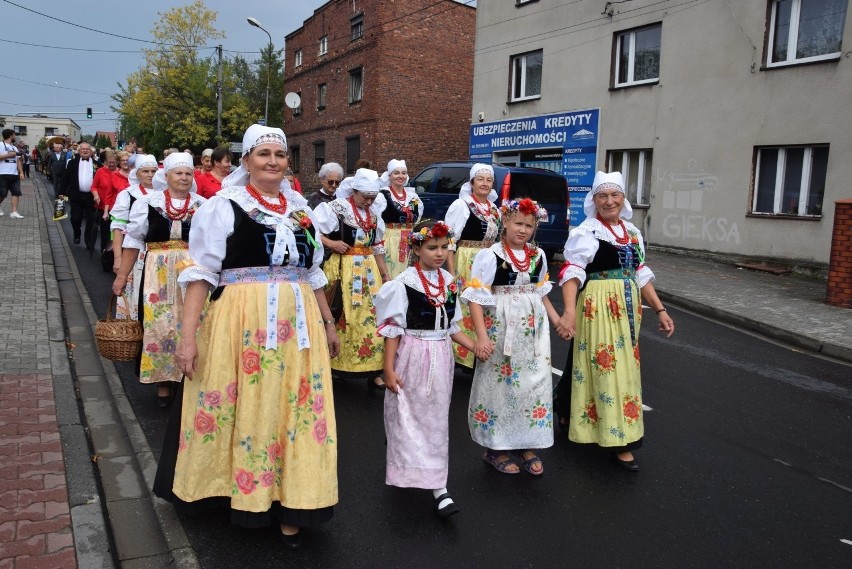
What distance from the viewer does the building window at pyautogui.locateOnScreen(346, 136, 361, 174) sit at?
30.9m

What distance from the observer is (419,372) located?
13.1 ft

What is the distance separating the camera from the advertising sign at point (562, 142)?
62.8 feet

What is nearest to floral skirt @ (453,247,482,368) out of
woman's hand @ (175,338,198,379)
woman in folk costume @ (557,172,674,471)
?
woman in folk costume @ (557,172,674,471)

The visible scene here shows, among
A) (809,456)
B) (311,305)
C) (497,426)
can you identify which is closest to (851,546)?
(809,456)

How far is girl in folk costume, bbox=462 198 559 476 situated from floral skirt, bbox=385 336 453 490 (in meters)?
0.59

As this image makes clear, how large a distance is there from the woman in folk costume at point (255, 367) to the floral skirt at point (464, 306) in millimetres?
3162

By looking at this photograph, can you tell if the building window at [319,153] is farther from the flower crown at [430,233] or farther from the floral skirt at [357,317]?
the flower crown at [430,233]

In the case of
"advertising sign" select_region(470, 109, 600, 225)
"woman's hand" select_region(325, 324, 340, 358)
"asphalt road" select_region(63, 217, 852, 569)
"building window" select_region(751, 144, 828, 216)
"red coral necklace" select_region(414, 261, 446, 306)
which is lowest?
"asphalt road" select_region(63, 217, 852, 569)

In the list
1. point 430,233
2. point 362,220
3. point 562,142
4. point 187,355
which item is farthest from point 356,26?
point 187,355

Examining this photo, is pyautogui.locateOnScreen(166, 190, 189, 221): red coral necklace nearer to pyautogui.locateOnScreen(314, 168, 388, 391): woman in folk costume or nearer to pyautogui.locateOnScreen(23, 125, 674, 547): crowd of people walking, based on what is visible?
pyautogui.locateOnScreen(23, 125, 674, 547): crowd of people walking

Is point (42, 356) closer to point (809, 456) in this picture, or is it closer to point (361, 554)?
point (361, 554)

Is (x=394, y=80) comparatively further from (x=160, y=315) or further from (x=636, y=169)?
(x=160, y=315)

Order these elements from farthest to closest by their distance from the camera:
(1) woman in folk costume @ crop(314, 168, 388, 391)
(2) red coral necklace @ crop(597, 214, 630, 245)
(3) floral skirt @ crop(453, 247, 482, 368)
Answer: (3) floral skirt @ crop(453, 247, 482, 368), (1) woman in folk costume @ crop(314, 168, 388, 391), (2) red coral necklace @ crop(597, 214, 630, 245)

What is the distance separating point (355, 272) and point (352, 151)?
84.8 feet
